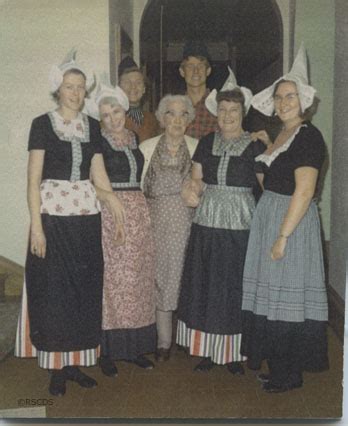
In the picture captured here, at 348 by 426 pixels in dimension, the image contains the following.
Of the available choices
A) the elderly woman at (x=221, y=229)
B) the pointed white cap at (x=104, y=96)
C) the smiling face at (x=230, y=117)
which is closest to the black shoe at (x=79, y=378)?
the elderly woman at (x=221, y=229)

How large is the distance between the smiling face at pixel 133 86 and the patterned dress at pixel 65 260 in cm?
23

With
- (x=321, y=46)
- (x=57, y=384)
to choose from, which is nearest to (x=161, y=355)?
(x=57, y=384)

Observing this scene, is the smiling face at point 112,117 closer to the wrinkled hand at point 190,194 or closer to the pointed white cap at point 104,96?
the pointed white cap at point 104,96

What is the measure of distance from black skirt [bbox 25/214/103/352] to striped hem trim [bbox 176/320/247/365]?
466 mm

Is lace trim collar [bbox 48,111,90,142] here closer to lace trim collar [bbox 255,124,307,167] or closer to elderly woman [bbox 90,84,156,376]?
elderly woman [bbox 90,84,156,376]

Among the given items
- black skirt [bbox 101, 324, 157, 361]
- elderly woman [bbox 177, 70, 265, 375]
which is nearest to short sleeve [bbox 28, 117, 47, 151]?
elderly woman [bbox 177, 70, 265, 375]

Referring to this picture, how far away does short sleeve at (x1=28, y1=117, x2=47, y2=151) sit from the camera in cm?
256

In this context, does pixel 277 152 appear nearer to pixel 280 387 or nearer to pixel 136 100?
pixel 136 100

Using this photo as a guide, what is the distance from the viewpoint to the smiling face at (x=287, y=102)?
2594 mm

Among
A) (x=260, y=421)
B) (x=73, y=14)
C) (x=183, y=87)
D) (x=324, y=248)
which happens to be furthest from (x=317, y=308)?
(x=73, y=14)

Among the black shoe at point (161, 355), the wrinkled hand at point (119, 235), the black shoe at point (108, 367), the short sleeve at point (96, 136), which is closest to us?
the short sleeve at point (96, 136)

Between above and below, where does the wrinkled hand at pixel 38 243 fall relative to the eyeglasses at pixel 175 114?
below

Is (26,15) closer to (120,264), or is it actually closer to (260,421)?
(120,264)

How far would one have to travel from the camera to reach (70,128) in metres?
2.61
